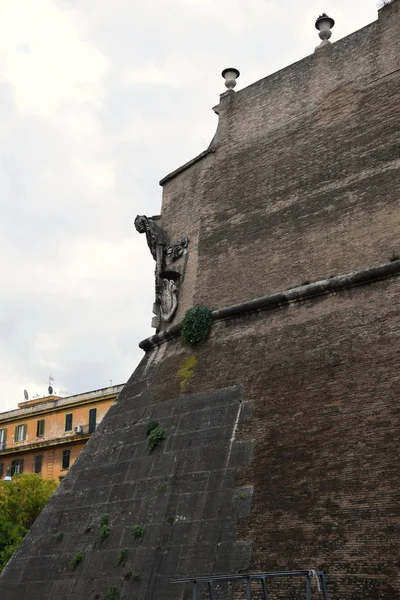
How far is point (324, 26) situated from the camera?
1524cm

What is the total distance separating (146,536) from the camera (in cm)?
1149

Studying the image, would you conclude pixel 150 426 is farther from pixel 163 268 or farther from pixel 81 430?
pixel 81 430

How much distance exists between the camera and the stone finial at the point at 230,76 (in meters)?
16.6

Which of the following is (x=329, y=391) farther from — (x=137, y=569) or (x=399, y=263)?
(x=137, y=569)

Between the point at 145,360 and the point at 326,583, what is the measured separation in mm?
7393

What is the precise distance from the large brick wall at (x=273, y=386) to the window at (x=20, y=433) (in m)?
20.7

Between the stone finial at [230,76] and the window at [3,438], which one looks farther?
the window at [3,438]

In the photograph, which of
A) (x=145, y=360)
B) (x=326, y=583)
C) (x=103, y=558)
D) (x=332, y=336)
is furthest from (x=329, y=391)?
(x=145, y=360)

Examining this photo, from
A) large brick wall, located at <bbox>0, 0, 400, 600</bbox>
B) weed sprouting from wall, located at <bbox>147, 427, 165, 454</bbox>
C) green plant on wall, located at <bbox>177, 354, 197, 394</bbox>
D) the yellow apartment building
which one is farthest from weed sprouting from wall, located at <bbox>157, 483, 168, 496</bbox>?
the yellow apartment building

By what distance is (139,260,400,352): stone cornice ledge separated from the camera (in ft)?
38.6

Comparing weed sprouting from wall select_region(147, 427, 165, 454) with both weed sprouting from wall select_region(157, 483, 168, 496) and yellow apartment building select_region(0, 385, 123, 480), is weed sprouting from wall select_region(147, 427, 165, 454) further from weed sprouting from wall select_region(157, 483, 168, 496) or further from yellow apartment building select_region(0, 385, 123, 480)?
yellow apartment building select_region(0, 385, 123, 480)

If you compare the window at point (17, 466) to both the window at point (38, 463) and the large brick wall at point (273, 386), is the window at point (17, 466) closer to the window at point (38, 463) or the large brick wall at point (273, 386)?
the window at point (38, 463)

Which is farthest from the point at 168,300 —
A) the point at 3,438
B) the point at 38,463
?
the point at 3,438

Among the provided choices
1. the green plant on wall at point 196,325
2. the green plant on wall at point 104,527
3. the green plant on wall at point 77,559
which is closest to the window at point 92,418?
the green plant on wall at point 196,325
